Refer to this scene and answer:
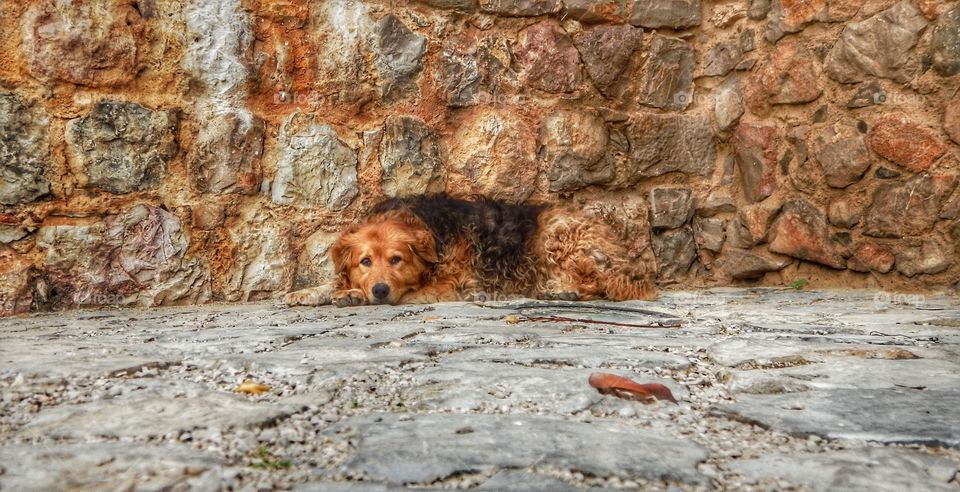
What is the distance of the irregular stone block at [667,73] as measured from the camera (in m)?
6.04

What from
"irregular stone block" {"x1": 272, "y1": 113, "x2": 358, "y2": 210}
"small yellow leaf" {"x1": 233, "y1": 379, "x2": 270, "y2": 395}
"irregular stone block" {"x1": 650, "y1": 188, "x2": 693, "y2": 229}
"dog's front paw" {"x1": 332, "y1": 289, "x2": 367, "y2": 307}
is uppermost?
"irregular stone block" {"x1": 272, "y1": 113, "x2": 358, "y2": 210}

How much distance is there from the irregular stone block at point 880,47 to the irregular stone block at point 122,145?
4.52m

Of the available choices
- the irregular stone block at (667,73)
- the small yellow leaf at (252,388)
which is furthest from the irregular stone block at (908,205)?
the small yellow leaf at (252,388)

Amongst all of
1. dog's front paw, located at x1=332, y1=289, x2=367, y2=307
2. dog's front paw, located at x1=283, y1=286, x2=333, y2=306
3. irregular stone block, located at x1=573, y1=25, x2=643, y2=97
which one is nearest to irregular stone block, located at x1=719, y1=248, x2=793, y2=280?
irregular stone block, located at x1=573, y1=25, x2=643, y2=97

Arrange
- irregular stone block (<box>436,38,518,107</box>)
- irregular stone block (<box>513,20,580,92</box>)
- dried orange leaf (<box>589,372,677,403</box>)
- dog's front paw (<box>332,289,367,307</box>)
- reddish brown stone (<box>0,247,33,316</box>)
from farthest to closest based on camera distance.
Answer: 1. irregular stone block (<box>513,20,580,92</box>)
2. irregular stone block (<box>436,38,518,107</box>)
3. dog's front paw (<box>332,289,367,307</box>)
4. reddish brown stone (<box>0,247,33,316</box>)
5. dried orange leaf (<box>589,372,677,403</box>)

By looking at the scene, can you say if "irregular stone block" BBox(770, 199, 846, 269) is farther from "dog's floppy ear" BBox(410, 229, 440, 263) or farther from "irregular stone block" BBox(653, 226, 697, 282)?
"dog's floppy ear" BBox(410, 229, 440, 263)

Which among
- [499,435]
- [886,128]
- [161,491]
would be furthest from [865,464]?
[886,128]

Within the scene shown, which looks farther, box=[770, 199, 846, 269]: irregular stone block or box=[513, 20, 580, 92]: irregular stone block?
box=[513, 20, 580, 92]: irregular stone block

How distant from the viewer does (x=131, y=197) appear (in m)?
5.06

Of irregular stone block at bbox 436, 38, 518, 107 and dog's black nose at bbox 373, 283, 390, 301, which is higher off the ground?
irregular stone block at bbox 436, 38, 518, 107

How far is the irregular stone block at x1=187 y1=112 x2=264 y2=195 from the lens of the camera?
5.22m

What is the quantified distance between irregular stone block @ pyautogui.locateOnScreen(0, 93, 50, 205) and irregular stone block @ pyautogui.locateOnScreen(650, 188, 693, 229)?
4.25 metres

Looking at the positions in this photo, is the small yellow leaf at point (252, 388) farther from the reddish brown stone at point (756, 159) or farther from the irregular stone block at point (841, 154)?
the reddish brown stone at point (756, 159)

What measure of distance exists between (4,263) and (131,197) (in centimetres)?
82
